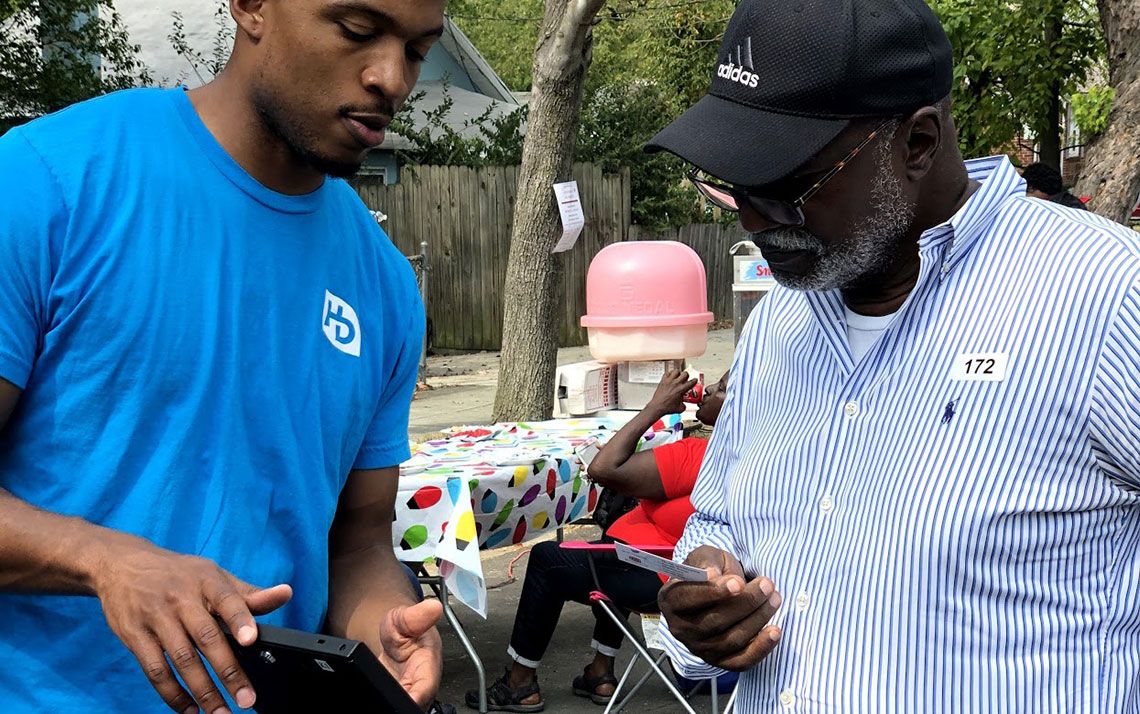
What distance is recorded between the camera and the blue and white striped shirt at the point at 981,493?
1828 millimetres

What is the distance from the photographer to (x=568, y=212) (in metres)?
9.62

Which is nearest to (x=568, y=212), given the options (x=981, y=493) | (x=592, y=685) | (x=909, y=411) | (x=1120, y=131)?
(x=1120, y=131)

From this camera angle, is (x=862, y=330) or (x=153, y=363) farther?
(x=862, y=330)

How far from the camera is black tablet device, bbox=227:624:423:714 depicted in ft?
4.90

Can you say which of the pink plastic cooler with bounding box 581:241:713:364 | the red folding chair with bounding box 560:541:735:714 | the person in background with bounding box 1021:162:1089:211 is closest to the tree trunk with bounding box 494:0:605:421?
the pink plastic cooler with bounding box 581:241:713:364

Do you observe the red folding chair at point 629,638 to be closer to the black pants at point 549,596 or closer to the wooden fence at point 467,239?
the black pants at point 549,596

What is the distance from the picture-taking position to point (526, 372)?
32.1ft

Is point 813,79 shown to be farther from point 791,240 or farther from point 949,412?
point 949,412

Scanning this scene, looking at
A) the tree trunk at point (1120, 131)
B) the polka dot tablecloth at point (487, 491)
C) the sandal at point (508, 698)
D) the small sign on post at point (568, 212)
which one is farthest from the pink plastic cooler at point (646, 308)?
the tree trunk at point (1120, 131)

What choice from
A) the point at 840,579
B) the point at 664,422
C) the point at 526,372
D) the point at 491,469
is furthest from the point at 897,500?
the point at 526,372

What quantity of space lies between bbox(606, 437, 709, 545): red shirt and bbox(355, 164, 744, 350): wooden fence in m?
12.0

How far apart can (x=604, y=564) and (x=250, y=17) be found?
386 cm

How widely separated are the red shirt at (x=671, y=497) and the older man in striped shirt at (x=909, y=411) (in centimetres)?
334

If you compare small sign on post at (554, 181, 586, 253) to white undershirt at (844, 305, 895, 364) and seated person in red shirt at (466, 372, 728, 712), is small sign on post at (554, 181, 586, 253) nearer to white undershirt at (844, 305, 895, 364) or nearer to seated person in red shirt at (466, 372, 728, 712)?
seated person in red shirt at (466, 372, 728, 712)
